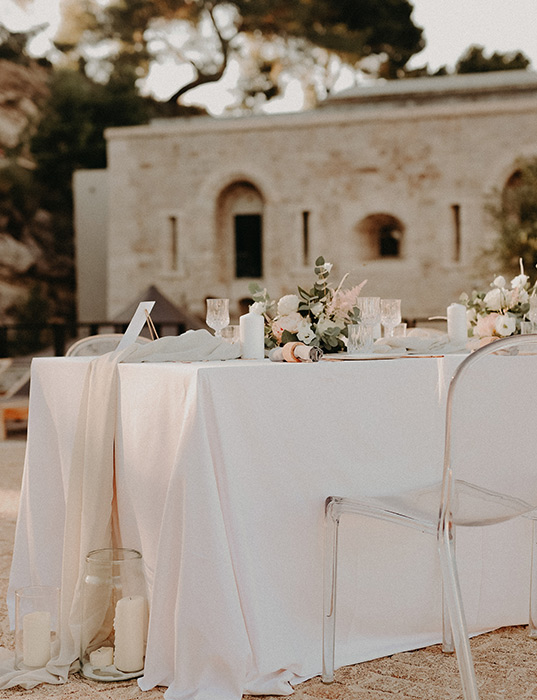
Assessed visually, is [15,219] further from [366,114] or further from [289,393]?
[289,393]

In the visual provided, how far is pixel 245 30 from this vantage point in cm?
1812

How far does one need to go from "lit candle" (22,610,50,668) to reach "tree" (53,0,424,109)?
17248 mm

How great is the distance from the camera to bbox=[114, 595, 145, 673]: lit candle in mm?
1965

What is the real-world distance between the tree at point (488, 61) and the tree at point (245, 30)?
123 cm

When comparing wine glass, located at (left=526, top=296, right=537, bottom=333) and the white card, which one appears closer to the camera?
the white card

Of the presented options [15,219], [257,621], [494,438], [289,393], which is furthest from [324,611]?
[15,219]

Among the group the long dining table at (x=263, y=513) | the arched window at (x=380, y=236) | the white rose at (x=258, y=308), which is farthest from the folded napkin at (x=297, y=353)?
the arched window at (x=380, y=236)

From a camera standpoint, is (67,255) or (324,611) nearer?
(324,611)

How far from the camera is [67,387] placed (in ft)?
7.57

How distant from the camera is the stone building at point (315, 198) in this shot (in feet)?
42.8

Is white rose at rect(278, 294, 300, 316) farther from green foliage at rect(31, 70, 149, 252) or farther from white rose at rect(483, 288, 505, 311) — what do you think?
green foliage at rect(31, 70, 149, 252)

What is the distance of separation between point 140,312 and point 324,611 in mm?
901

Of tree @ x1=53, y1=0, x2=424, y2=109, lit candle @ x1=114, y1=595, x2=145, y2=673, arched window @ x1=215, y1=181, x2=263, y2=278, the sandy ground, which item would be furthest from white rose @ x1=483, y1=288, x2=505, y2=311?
tree @ x1=53, y1=0, x2=424, y2=109

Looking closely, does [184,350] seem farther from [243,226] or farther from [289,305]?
[243,226]
